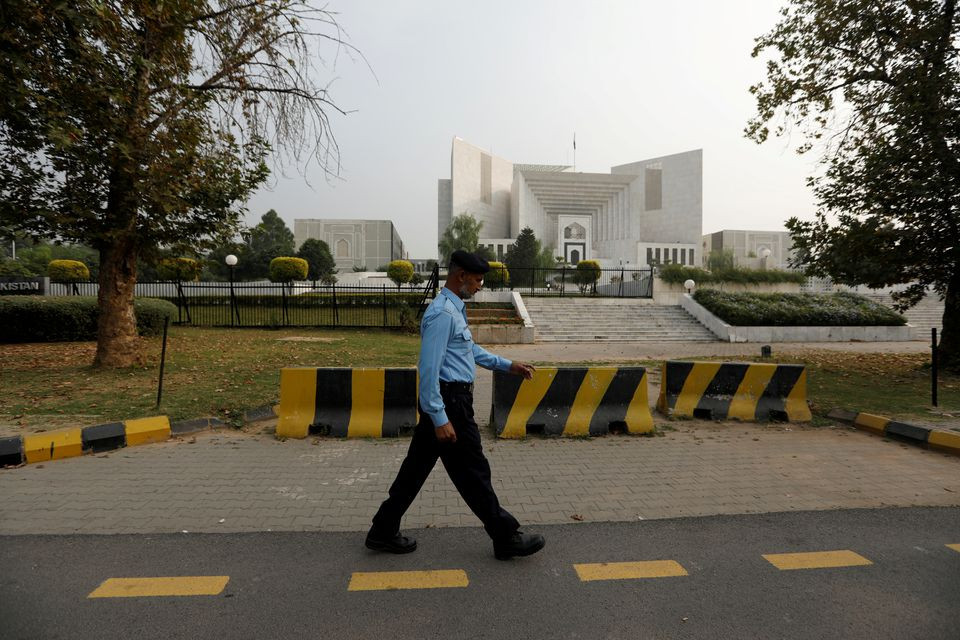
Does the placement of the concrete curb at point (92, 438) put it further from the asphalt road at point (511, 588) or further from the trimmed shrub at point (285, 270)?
the trimmed shrub at point (285, 270)

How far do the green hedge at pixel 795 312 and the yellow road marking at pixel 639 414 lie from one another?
1423 centimetres

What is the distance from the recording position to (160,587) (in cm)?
A: 273

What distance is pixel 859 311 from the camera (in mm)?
19375

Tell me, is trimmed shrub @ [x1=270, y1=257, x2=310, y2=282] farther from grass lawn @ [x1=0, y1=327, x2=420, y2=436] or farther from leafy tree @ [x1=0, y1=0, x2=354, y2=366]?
leafy tree @ [x1=0, y1=0, x2=354, y2=366]

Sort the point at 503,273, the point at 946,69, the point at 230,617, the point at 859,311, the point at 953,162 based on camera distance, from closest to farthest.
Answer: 1. the point at 230,617
2. the point at 953,162
3. the point at 946,69
4. the point at 859,311
5. the point at 503,273

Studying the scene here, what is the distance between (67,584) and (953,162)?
1170cm

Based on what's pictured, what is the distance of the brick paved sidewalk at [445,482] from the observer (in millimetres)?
3713

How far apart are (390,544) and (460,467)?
2.09 feet

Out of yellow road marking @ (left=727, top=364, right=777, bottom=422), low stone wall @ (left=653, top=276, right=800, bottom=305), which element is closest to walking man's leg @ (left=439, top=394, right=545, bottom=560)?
yellow road marking @ (left=727, top=364, right=777, bottom=422)

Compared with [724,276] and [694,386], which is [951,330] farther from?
[724,276]

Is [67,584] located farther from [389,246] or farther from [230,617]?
[389,246]

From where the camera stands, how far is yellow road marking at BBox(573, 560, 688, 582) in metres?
2.90

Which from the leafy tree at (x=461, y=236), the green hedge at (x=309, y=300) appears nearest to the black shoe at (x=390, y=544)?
the green hedge at (x=309, y=300)

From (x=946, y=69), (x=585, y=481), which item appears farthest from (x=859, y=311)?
(x=585, y=481)
